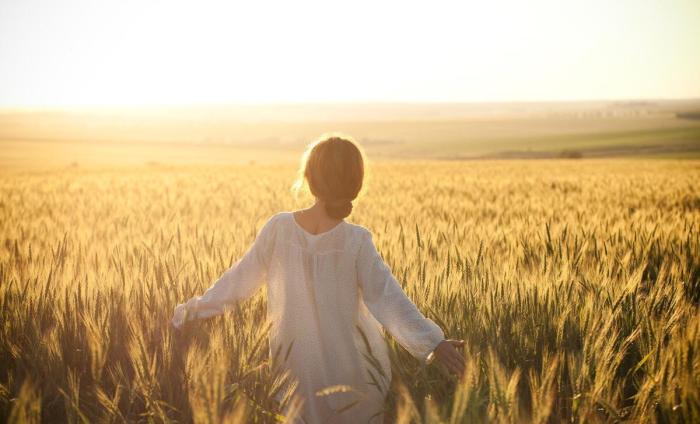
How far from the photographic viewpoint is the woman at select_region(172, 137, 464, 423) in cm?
229

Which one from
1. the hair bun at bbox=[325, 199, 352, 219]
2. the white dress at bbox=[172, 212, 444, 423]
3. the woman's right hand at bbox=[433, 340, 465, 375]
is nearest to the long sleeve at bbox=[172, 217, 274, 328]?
the white dress at bbox=[172, 212, 444, 423]

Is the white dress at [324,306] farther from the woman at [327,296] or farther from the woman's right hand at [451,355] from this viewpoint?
the woman's right hand at [451,355]

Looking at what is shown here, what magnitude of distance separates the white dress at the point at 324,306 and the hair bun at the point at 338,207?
10cm

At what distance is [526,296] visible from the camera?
2.78 metres

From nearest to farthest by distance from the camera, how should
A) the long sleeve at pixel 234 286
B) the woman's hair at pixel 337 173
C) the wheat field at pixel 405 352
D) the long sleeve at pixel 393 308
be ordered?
the wheat field at pixel 405 352
the long sleeve at pixel 393 308
the woman's hair at pixel 337 173
the long sleeve at pixel 234 286

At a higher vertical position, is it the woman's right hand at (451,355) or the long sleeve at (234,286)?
the long sleeve at (234,286)

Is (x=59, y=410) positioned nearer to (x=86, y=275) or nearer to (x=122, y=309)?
(x=122, y=309)

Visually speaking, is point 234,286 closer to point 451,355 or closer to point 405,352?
point 405,352

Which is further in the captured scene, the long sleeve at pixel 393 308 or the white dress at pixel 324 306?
the white dress at pixel 324 306

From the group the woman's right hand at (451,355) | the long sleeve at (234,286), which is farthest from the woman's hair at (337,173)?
the woman's right hand at (451,355)

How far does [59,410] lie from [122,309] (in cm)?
62

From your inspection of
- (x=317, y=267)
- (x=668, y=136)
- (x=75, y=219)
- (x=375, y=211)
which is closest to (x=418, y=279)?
(x=317, y=267)

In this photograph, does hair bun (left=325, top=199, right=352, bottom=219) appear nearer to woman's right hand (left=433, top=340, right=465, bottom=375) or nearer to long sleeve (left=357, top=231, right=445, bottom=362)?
long sleeve (left=357, top=231, right=445, bottom=362)

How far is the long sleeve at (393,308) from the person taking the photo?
85.6 inches
